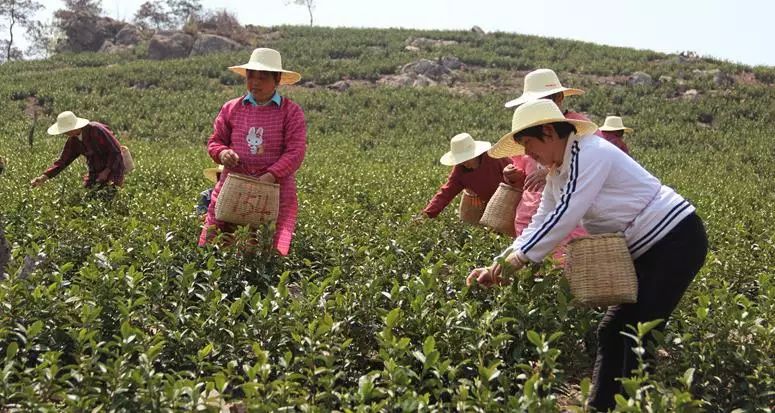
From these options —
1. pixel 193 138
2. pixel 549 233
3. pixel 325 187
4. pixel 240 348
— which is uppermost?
pixel 549 233

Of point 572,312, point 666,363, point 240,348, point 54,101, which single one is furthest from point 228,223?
point 54,101

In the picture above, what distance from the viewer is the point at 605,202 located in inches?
115

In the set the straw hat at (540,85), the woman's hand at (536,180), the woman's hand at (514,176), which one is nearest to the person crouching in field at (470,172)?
the woman's hand at (514,176)

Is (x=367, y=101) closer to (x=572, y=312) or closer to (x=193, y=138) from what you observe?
(x=193, y=138)

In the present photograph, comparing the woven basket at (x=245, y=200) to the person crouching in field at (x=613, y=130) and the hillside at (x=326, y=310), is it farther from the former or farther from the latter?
the person crouching in field at (x=613, y=130)

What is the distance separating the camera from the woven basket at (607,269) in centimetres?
284

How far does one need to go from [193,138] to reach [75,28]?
3315 centimetres

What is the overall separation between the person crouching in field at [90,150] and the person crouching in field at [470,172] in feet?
10.7

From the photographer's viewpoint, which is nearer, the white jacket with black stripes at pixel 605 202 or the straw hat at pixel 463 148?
the white jacket with black stripes at pixel 605 202

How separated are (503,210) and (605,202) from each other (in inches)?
67.5

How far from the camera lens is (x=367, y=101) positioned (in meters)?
28.5

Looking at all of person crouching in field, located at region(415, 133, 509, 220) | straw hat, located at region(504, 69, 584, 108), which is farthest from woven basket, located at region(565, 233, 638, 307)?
person crouching in field, located at region(415, 133, 509, 220)

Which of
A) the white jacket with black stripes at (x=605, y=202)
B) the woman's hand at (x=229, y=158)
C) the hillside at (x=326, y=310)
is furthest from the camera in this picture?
the woman's hand at (x=229, y=158)

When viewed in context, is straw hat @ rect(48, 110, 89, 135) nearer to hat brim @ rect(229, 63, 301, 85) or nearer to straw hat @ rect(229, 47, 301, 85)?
hat brim @ rect(229, 63, 301, 85)
